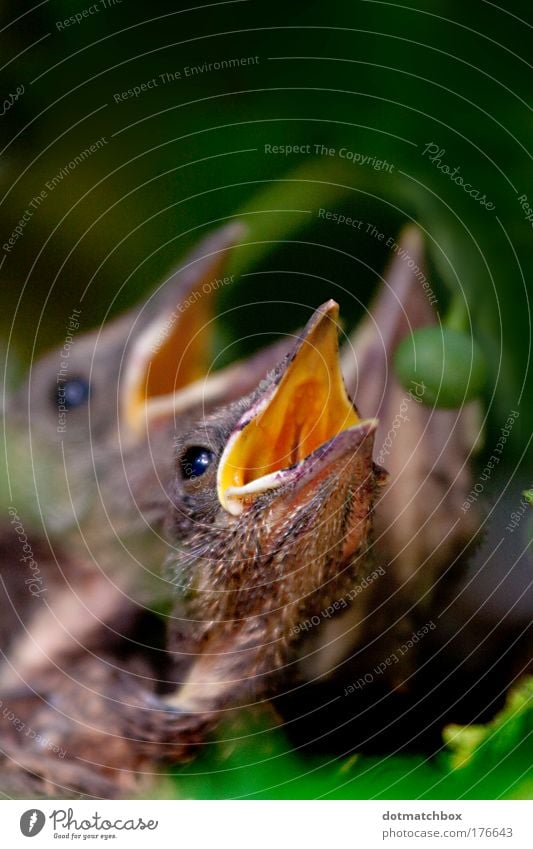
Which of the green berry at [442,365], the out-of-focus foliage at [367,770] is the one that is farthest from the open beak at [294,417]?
the out-of-focus foliage at [367,770]

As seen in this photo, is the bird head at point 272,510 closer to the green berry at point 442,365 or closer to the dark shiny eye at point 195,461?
the dark shiny eye at point 195,461

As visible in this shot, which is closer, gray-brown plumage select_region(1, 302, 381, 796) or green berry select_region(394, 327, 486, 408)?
gray-brown plumage select_region(1, 302, 381, 796)

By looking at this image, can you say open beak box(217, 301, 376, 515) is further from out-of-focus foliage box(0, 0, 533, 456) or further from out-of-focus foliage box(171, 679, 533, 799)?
out-of-focus foliage box(171, 679, 533, 799)

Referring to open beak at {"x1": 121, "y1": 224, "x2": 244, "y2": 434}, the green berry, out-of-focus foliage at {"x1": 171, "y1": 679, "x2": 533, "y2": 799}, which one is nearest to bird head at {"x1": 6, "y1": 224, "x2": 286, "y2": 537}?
open beak at {"x1": 121, "y1": 224, "x2": 244, "y2": 434}

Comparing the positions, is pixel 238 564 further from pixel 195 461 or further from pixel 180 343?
pixel 180 343

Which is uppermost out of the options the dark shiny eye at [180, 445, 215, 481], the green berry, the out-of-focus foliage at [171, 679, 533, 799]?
the green berry

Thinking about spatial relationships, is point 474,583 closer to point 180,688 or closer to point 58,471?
point 180,688
